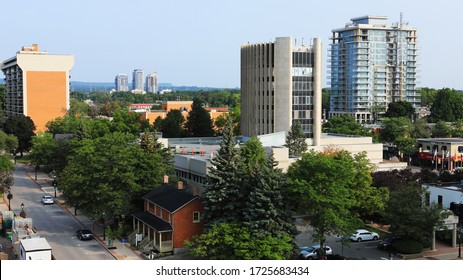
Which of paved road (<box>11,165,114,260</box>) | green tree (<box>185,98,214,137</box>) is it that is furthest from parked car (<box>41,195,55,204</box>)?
green tree (<box>185,98,214,137</box>)

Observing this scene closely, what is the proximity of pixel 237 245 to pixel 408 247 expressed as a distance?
473 inches

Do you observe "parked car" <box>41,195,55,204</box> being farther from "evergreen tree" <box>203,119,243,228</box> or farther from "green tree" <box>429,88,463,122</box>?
"green tree" <box>429,88,463,122</box>

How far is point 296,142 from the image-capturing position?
198ft

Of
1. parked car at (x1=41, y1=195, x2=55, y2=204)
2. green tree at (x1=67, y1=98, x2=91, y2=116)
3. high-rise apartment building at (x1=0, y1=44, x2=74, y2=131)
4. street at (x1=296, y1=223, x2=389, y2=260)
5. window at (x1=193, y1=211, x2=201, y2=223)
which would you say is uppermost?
high-rise apartment building at (x1=0, y1=44, x2=74, y2=131)

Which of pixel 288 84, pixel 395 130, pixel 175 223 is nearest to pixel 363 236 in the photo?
pixel 175 223

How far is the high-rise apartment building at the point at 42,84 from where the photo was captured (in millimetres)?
105688

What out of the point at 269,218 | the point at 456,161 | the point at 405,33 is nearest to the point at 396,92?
the point at 405,33

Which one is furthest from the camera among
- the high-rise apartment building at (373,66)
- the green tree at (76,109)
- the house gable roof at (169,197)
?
the high-rise apartment building at (373,66)

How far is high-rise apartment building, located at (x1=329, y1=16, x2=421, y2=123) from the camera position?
139500 millimetres

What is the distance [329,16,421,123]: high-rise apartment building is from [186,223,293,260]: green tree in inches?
4318

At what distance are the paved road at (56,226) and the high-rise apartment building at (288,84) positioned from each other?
27.6 m

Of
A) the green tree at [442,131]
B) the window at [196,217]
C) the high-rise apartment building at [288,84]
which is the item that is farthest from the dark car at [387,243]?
the green tree at [442,131]

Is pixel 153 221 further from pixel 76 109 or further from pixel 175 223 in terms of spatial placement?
pixel 76 109

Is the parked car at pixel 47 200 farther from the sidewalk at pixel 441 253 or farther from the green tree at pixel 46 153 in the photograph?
the sidewalk at pixel 441 253
